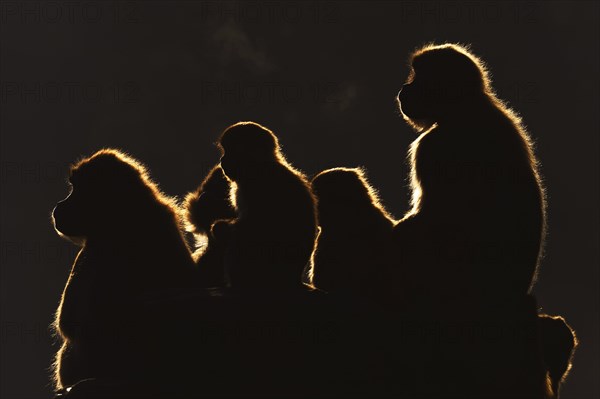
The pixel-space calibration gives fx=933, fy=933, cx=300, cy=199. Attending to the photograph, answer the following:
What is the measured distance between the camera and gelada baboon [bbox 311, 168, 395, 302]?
27.6 ft

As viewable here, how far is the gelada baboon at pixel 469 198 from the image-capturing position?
7043mm

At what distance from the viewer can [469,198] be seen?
714 centimetres

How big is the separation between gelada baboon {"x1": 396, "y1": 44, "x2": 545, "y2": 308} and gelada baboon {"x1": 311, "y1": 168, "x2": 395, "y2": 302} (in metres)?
1.04

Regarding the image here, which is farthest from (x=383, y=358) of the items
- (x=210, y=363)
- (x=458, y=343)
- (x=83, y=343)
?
(x=83, y=343)

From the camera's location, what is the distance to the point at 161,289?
785 cm

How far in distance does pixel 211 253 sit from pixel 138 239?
3.63 ft

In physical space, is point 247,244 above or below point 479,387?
above

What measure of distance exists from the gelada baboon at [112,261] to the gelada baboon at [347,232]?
51.2 inches

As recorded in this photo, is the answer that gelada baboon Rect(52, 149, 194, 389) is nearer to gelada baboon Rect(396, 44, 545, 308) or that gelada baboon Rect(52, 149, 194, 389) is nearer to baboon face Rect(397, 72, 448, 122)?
gelada baboon Rect(396, 44, 545, 308)

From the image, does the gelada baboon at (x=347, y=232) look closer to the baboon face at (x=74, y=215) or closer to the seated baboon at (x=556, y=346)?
the seated baboon at (x=556, y=346)

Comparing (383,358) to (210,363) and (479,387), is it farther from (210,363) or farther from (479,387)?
(210,363)

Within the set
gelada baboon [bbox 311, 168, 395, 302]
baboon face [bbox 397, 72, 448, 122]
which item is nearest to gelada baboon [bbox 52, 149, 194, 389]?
gelada baboon [bbox 311, 168, 395, 302]

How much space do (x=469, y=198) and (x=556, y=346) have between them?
183 centimetres

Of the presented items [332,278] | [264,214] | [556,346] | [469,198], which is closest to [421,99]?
[469,198]
